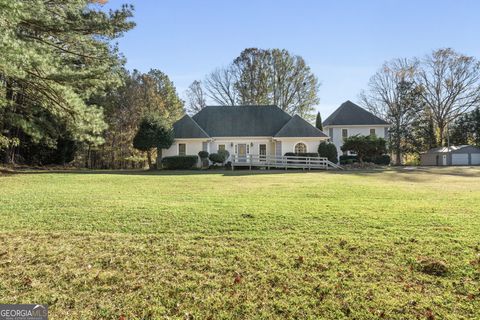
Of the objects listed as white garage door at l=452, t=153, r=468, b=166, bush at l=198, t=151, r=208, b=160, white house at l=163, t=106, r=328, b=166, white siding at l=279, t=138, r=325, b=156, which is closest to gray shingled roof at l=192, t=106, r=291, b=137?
white house at l=163, t=106, r=328, b=166

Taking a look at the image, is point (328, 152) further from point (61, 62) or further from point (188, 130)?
point (61, 62)

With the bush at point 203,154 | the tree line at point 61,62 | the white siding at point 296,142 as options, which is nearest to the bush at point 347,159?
the white siding at point 296,142

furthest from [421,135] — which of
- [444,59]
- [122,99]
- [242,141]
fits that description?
[122,99]

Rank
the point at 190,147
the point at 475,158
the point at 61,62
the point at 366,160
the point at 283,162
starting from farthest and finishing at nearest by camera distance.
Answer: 1. the point at 475,158
2. the point at 366,160
3. the point at 190,147
4. the point at 283,162
5. the point at 61,62

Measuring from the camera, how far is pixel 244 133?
96.6ft

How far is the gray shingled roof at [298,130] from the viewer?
89.7 feet

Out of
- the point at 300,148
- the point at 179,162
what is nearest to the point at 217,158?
the point at 179,162

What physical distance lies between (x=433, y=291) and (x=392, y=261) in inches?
30.4

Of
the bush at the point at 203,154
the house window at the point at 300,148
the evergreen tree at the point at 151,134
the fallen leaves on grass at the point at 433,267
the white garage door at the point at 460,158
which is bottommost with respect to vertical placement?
the fallen leaves on grass at the point at 433,267

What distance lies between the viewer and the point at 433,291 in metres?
3.47

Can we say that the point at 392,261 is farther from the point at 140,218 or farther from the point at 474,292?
the point at 140,218

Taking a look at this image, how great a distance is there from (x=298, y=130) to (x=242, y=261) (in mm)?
24476

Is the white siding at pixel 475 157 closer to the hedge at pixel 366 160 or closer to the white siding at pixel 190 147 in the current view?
the hedge at pixel 366 160

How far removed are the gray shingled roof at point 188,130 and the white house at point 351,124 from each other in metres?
15.4
